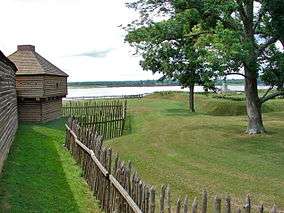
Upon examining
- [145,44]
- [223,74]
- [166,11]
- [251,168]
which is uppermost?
[166,11]

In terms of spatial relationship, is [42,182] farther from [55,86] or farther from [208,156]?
[55,86]

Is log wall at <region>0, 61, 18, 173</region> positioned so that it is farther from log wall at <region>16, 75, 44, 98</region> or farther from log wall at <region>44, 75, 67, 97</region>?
log wall at <region>44, 75, 67, 97</region>

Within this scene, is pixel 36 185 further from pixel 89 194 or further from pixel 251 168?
pixel 251 168

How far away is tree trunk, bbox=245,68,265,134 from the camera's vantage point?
81.3 ft

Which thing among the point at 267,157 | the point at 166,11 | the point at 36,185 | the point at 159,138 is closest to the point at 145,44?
the point at 166,11

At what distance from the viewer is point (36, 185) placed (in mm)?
12547

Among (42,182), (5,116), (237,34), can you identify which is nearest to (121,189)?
(42,182)

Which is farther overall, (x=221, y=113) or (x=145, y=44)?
(x=221, y=113)

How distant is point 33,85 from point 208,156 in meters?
14.9

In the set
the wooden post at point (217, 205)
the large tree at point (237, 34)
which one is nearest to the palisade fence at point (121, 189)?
the wooden post at point (217, 205)

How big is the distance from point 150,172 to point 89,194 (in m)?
3.92

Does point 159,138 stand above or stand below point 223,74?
below

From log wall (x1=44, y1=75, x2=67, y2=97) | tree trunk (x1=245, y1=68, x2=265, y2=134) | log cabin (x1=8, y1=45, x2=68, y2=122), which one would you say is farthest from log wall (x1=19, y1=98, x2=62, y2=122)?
tree trunk (x1=245, y1=68, x2=265, y2=134)

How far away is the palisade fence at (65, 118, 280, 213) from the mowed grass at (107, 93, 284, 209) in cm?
179
